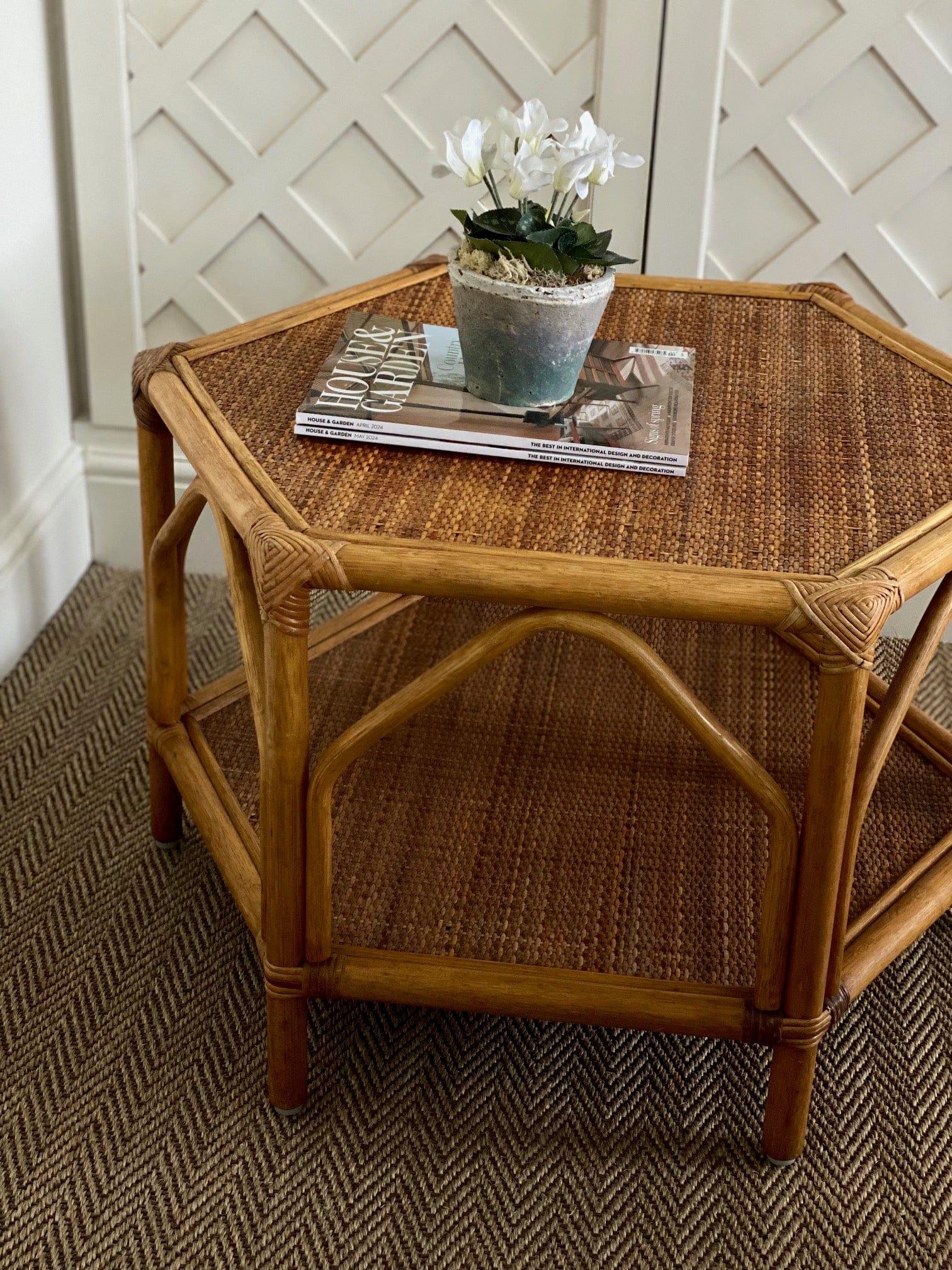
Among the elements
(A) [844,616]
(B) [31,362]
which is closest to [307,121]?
(B) [31,362]

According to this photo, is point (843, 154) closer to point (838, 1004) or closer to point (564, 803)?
point (564, 803)

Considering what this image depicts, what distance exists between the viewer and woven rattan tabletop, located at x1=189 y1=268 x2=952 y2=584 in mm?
806

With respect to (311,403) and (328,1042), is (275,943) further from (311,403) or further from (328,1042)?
(311,403)

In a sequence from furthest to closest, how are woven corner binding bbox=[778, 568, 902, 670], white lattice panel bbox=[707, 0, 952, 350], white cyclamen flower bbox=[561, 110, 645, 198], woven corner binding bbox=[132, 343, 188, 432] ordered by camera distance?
white lattice panel bbox=[707, 0, 952, 350] < woven corner binding bbox=[132, 343, 188, 432] < white cyclamen flower bbox=[561, 110, 645, 198] < woven corner binding bbox=[778, 568, 902, 670]

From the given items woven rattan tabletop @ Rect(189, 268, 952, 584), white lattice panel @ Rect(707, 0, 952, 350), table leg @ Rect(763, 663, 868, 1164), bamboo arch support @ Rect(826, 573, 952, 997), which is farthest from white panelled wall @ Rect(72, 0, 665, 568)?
table leg @ Rect(763, 663, 868, 1164)

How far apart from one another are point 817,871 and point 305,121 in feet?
3.19

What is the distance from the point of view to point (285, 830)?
0.82 m

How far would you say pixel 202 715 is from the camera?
111cm

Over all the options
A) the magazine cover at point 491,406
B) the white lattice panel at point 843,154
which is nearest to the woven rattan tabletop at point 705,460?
the magazine cover at point 491,406

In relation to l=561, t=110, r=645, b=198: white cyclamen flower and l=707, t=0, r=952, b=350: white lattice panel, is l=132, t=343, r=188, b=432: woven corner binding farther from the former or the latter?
l=707, t=0, r=952, b=350: white lattice panel

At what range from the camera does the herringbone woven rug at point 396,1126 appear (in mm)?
858

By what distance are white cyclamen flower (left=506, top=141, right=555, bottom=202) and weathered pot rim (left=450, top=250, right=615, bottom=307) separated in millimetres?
58

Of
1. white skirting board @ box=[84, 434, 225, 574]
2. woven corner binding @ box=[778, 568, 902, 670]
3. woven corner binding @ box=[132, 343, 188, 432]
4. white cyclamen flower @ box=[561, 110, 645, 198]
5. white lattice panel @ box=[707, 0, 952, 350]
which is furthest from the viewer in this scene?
white skirting board @ box=[84, 434, 225, 574]

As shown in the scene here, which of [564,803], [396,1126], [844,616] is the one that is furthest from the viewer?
[564,803]
